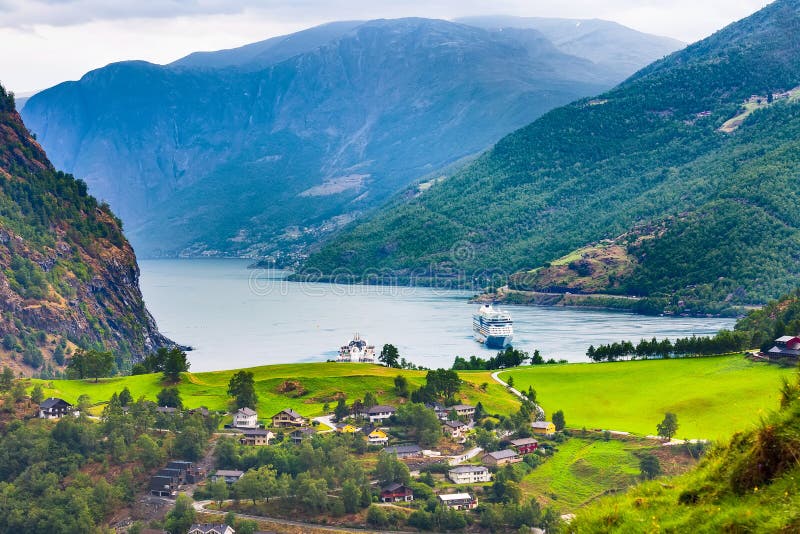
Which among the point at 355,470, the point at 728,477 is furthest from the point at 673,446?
the point at 728,477

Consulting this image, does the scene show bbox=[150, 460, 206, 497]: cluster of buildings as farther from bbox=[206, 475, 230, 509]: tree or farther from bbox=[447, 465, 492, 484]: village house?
bbox=[447, 465, 492, 484]: village house

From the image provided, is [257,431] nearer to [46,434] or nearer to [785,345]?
[46,434]

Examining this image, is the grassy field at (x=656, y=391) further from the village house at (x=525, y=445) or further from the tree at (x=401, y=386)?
the tree at (x=401, y=386)

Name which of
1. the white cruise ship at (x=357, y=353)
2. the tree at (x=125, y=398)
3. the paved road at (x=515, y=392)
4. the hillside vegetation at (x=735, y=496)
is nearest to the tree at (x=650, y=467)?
the paved road at (x=515, y=392)

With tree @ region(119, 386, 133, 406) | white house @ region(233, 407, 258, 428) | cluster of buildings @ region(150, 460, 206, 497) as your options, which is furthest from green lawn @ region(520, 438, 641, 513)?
tree @ region(119, 386, 133, 406)

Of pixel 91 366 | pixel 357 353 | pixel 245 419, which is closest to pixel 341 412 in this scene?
pixel 245 419

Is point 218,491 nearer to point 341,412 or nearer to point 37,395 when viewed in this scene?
point 341,412
